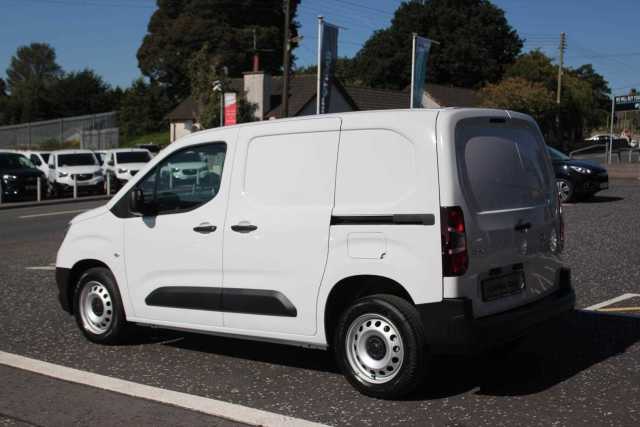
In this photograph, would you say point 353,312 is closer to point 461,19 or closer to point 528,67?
point 528,67

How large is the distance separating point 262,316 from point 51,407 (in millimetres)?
1535

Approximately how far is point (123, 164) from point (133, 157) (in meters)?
0.65

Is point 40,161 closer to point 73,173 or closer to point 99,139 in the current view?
point 73,173

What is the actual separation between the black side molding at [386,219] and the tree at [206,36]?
65492mm

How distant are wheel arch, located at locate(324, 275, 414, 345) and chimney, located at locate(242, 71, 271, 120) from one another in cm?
4088

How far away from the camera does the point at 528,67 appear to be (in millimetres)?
67250

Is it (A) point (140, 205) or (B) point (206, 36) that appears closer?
(A) point (140, 205)

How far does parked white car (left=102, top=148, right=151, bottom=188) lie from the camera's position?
30047mm

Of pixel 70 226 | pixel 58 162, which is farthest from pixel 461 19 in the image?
pixel 70 226

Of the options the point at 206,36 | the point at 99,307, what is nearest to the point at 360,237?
the point at 99,307

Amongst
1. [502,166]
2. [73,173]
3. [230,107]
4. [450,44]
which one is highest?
[450,44]

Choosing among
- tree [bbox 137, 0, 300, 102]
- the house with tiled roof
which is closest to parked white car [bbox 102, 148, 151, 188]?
the house with tiled roof

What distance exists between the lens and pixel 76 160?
29750 millimetres

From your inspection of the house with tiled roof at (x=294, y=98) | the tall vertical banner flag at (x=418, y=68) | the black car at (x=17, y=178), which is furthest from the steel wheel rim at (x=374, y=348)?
the house with tiled roof at (x=294, y=98)
